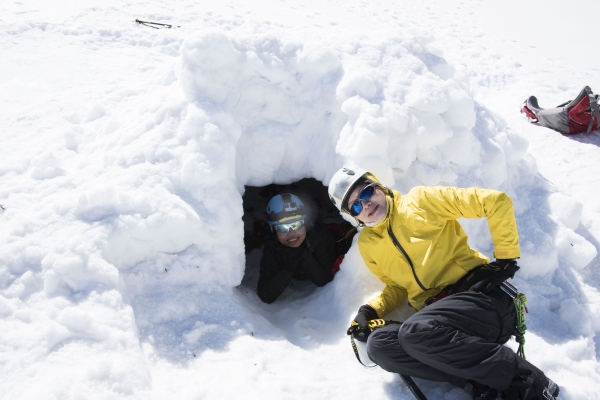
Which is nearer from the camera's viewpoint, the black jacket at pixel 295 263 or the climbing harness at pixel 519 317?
the climbing harness at pixel 519 317

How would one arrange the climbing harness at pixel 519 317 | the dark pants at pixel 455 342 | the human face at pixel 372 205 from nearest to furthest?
the dark pants at pixel 455 342 → the climbing harness at pixel 519 317 → the human face at pixel 372 205

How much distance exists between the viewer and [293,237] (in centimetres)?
398

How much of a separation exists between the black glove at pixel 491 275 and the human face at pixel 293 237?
1797 mm

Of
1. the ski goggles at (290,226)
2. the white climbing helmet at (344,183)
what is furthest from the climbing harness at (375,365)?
the ski goggles at (290,226)

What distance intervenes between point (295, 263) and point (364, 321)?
4.37ft

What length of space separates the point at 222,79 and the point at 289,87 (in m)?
0.65

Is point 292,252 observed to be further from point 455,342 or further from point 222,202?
point 455,342

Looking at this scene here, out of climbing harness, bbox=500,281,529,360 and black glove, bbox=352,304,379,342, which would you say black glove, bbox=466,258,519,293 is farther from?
black glove, bbox=352,304,379,342

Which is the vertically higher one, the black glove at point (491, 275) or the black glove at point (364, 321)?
the black glove at point (491, 275)

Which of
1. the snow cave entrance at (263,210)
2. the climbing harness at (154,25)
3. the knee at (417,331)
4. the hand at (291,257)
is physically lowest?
the snow cave entrance at (263,210)

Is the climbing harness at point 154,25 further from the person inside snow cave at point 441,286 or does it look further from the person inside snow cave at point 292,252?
the person inside snow cave at point 441,286

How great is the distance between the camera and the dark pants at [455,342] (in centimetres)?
217

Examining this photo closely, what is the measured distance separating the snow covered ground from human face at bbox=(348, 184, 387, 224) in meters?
0.55

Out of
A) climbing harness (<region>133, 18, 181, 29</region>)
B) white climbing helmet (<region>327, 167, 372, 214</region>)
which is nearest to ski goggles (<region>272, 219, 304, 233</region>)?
white climbing helmet (<region>327, 167, 372, 214</region>)
